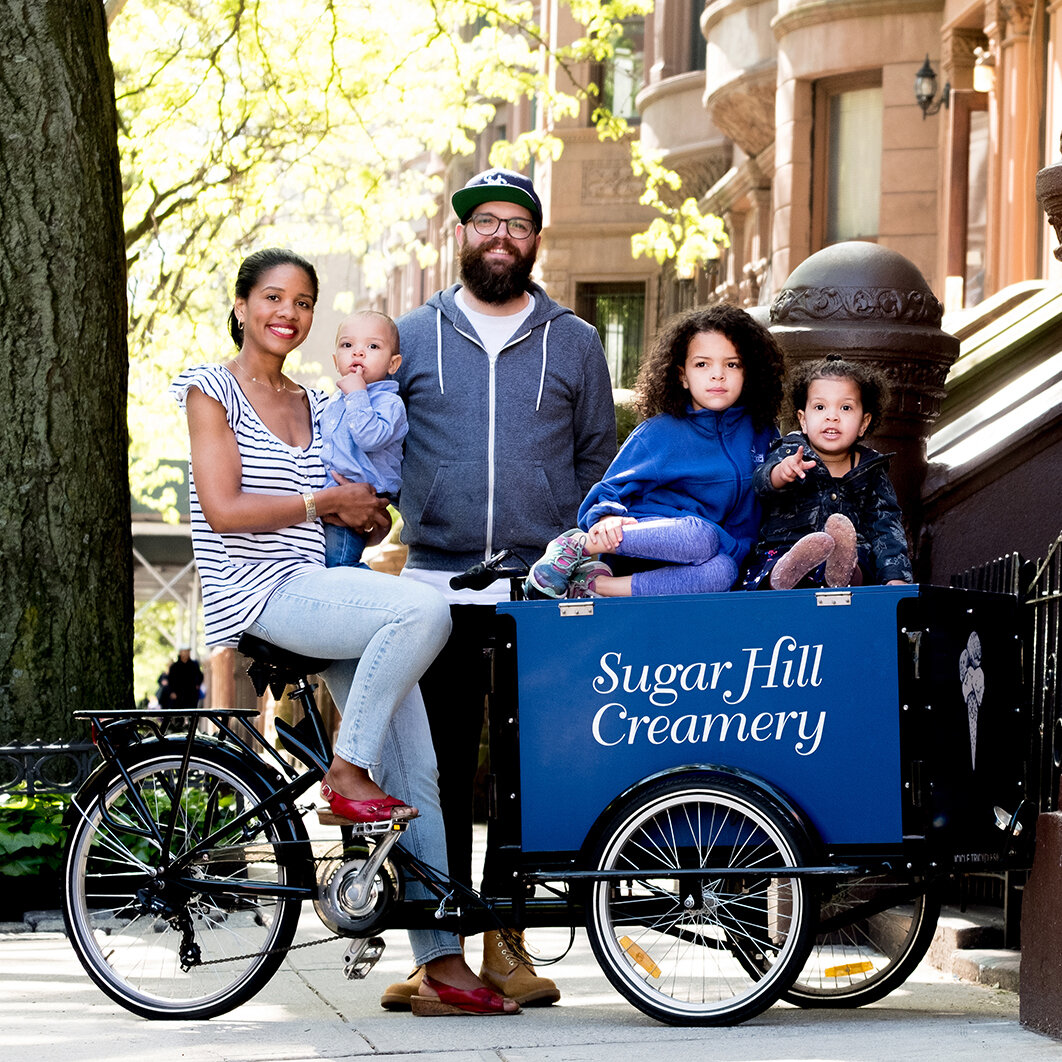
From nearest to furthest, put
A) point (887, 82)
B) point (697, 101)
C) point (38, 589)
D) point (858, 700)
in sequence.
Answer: point (858, 700)
point (38, 589)
point (887, 82)
point (697, 101)

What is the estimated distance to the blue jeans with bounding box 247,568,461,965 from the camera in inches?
195

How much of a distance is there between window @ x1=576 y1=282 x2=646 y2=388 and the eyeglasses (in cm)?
2368

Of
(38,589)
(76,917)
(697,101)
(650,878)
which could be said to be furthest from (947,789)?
(697,101)

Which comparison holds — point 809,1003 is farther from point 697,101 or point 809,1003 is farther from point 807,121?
point 697,101

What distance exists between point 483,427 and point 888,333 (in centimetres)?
217

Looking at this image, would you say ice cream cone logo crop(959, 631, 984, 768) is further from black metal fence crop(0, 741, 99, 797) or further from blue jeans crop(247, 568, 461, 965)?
black metal fence crop(0, 741, 99, 797)


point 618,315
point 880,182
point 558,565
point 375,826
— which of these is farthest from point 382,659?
point 618,315

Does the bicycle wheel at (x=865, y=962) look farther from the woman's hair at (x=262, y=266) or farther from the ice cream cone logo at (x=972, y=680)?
the woman's hair at (x=262, y=266)

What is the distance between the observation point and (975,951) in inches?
238

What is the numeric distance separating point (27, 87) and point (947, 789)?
519 centimetres

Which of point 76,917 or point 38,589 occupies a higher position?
point 38,589

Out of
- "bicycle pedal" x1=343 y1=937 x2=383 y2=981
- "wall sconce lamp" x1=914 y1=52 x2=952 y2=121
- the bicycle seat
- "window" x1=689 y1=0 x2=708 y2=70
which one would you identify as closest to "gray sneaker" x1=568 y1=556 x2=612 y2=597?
the bicycle seat

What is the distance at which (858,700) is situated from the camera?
4820mm

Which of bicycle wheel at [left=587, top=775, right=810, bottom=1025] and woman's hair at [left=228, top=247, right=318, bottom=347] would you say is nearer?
bicycle wheel at [left=587, top=775, right=810, bottom=1025]
